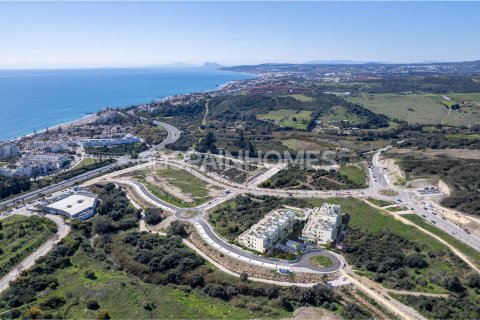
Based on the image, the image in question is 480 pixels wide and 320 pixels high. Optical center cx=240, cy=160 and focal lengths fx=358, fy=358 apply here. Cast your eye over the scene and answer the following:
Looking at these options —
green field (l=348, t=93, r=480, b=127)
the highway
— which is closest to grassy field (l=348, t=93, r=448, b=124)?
green field (l=348, t=93, r=480, b=127)

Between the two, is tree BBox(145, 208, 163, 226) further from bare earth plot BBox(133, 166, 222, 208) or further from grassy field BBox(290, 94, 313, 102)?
grassy field BBox(290, 94, 313, 102)

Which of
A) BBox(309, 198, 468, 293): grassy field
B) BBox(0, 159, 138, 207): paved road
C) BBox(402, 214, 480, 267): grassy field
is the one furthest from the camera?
BBox(0, 159, 138, 207): paved road

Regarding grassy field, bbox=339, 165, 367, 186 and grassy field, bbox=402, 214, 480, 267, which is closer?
grassy field, bbox=402, 214, 480, 267

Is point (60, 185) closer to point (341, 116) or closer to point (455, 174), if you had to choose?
point (455, 174)

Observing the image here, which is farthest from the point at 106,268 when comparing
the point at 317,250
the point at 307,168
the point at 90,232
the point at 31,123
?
the point at 31,123

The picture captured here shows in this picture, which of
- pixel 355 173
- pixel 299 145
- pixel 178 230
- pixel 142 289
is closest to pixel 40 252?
pixel 178 230

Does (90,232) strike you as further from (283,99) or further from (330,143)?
(283,99)

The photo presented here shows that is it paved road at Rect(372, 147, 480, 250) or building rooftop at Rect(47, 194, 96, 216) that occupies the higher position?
paved road at Rect(372, 147, 480, 250)

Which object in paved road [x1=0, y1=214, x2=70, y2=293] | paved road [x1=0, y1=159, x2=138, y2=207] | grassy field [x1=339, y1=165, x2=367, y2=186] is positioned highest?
grassy field [x1=339, y1=165, x2=367, y2=186]
